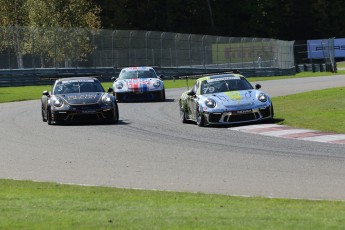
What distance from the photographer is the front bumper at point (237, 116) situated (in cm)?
2339

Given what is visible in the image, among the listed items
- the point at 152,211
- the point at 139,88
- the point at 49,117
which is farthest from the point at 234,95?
the point at 152,211

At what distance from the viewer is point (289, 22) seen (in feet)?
353

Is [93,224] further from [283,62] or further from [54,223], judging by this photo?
[283,62]

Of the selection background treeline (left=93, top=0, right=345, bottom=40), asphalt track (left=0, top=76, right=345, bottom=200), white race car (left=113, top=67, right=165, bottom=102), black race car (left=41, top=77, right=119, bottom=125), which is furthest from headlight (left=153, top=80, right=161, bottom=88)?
background treeline (left=93, top=0, right=345, bottom=40)

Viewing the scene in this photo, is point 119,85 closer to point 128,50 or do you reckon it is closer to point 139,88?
point 139,88

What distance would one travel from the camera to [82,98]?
1001 inches

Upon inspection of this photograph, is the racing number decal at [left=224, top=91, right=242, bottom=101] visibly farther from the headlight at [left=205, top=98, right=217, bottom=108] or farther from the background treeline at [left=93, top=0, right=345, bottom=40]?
the background treeline at [left=93, top=0, right=345, bottom=40]

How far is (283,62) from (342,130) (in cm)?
5108

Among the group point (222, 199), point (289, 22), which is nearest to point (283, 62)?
point (289, 22)

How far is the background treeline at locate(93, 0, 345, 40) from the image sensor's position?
331 ft

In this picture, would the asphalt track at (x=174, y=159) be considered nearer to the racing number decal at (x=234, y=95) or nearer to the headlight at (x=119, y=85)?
the racing number decal at (x=234, y=95)

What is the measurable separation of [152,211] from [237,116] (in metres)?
13.1

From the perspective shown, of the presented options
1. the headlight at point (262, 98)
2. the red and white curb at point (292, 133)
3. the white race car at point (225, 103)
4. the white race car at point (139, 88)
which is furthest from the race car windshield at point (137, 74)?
the red and white curb at point (292, 133)

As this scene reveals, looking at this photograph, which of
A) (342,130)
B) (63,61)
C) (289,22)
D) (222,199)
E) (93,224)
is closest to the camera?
(93,224)
